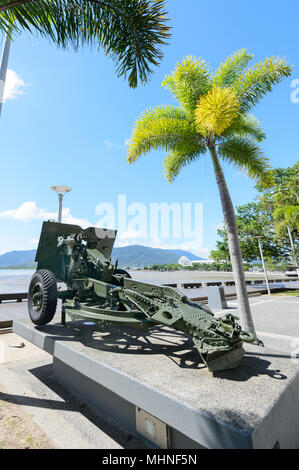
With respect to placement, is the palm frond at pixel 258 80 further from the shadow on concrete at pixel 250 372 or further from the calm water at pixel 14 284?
the calm water at pixel 14 284

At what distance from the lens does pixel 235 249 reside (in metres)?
6.14

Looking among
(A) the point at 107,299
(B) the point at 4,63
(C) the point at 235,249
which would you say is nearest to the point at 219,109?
(C) the point at 235,249

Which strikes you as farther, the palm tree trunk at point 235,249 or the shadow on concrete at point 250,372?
the palm tree trunk at point 235,249

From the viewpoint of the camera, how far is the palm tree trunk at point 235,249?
6.04 meters

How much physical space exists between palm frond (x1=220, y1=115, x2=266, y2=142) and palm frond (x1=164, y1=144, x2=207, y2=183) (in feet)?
2.64

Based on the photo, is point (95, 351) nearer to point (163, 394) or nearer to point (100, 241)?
point (163, 394)

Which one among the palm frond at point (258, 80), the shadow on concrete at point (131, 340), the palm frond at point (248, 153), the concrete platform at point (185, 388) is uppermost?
the palm frond at point (258, 80)

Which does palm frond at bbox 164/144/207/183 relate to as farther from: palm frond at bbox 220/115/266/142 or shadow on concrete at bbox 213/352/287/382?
shadow on concrete at bbox 213/352/287/382

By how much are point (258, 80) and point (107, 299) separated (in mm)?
6738

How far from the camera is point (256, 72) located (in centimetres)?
611

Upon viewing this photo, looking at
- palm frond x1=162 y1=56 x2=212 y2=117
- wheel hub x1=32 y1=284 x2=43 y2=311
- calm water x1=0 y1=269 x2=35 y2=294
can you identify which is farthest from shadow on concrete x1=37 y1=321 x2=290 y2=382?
calm water x1=0 y1=269 x2=35 y2=294

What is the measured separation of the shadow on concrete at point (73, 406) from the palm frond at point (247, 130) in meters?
7.22

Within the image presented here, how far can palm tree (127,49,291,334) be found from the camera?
240 inches

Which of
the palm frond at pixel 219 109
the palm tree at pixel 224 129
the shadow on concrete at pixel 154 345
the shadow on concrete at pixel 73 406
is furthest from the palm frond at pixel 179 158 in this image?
the shadow on concrete at pixel 73 406
